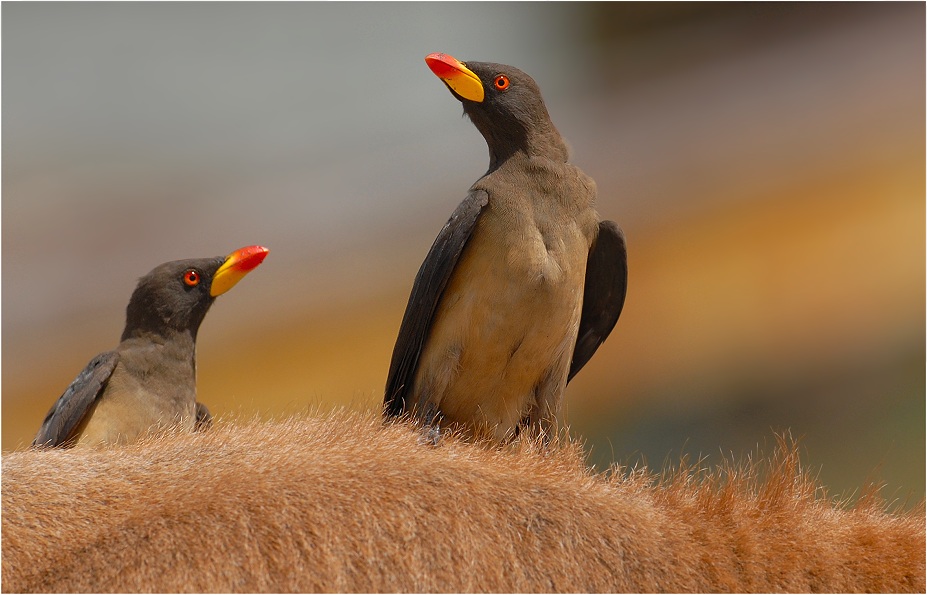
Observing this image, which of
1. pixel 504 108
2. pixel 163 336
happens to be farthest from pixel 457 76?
pixel 163 336

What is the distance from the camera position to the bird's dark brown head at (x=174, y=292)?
226 inches

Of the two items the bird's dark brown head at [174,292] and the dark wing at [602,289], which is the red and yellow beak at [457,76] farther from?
the bird's dark brown head at [174,292]

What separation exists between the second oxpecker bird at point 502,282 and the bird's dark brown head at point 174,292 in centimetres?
121

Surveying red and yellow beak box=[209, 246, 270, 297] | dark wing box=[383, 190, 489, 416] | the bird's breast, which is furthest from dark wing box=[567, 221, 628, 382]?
red and yellow beak box=[209, 246, 270, 297]

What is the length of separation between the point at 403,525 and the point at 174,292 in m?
2.46

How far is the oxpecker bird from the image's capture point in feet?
17.9

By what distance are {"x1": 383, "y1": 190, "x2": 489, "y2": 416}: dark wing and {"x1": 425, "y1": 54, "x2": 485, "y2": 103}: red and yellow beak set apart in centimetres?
56

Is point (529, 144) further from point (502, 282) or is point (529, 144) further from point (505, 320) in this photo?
point (505, 320)

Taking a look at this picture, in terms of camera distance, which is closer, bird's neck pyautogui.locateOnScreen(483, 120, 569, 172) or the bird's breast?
the bird's breast

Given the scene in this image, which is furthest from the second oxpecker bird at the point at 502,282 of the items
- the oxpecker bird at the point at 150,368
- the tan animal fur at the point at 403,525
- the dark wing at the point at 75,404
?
the dark wing at the point at 75,404

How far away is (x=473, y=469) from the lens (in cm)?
443

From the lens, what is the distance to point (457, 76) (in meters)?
5.27

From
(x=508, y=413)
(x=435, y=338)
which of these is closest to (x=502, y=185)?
(x=435, y=338)

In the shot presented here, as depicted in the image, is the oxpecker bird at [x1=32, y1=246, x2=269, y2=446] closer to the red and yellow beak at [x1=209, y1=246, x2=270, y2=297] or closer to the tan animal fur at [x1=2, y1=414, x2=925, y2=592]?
the red and yellow beak at [x1=209, y1=246, x2=270, y2=297]
